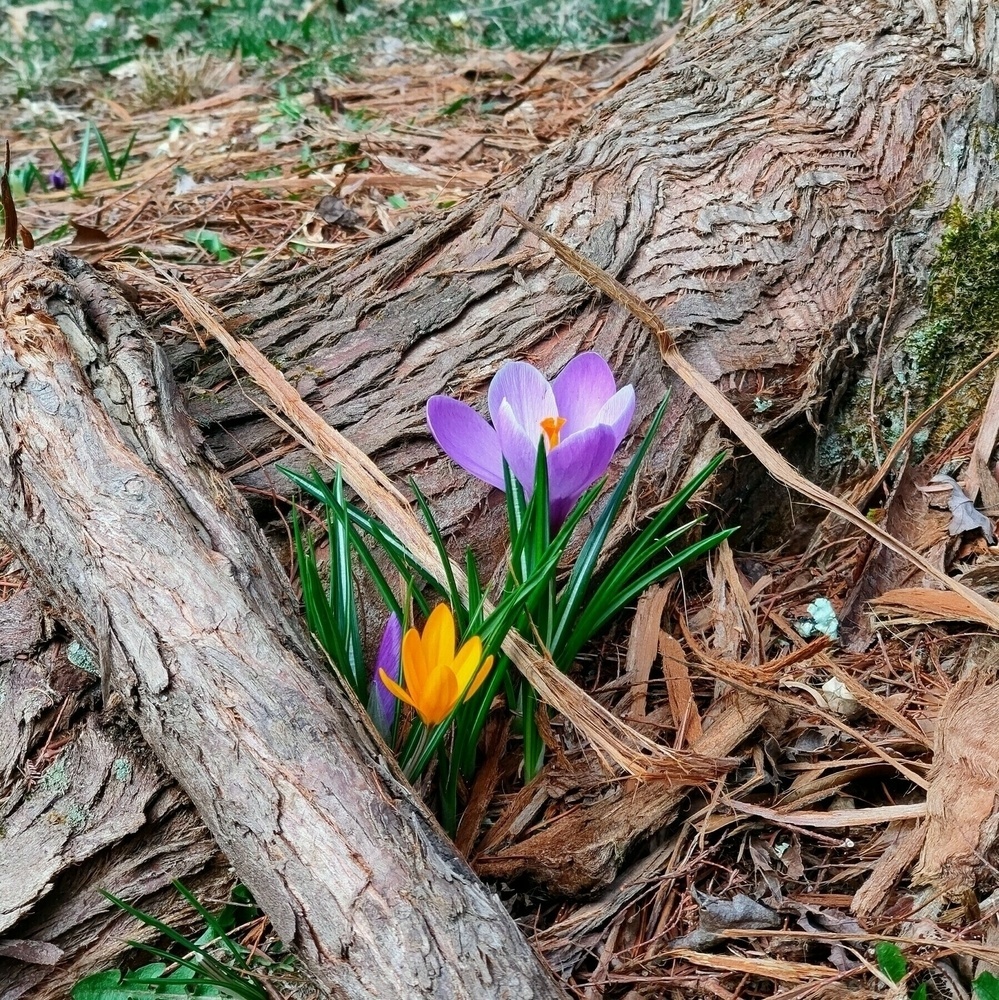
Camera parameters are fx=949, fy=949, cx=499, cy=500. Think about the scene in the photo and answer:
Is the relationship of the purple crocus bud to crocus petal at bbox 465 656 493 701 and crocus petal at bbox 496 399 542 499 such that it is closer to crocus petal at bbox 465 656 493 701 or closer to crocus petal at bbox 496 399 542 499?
crocus petal at bbox 465 656 493 701

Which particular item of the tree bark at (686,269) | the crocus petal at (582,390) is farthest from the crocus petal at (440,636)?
the crocus petal at (582,390)

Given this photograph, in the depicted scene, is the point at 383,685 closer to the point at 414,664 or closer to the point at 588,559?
the point at 414,664

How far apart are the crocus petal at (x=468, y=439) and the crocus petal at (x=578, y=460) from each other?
11cm

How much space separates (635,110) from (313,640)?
1447 mm

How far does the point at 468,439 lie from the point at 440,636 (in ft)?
1.17

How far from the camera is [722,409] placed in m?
1.66

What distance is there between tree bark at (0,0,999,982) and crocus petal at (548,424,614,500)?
21 cm

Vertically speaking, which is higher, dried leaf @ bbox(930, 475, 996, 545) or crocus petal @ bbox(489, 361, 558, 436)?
crocus petal @ bbox(489, 361, 558, 436)

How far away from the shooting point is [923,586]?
1.62 metres

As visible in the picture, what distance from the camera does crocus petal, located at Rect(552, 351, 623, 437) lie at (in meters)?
1.57

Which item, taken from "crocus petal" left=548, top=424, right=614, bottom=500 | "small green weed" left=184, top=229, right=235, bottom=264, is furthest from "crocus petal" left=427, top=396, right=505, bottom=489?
"small green weed" left=184, top=229, right=235, bottom=264

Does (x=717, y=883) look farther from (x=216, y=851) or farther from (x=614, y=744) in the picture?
(x=216, y=851)

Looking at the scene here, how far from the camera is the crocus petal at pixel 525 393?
5.05ft

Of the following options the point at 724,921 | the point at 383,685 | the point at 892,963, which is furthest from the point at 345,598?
the point at 892,963
